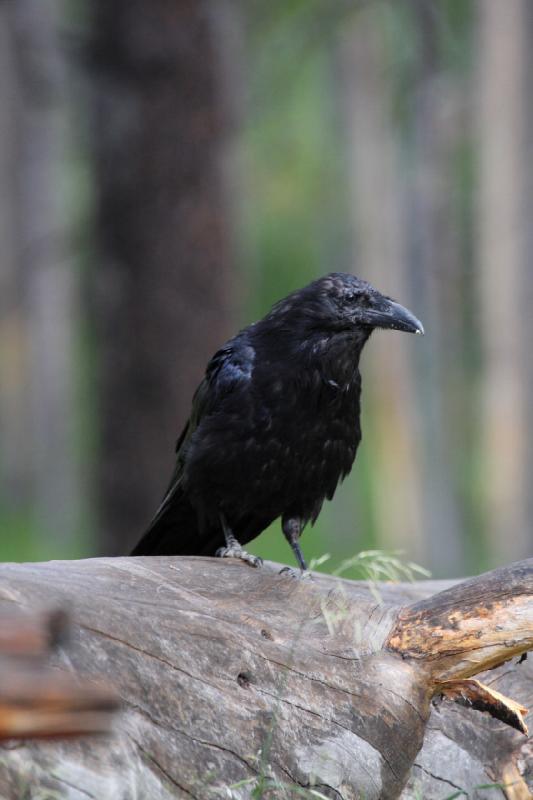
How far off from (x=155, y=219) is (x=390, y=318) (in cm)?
323

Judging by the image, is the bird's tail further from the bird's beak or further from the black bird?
the bird's beak

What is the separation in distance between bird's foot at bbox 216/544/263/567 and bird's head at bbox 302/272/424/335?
3.24 feet

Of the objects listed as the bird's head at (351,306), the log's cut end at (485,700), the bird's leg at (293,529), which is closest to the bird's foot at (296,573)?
the bird's leg at (293,529)

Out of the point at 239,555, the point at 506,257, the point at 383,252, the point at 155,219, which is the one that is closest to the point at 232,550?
the point at 239,555

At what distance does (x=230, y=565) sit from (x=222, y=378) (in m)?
0.92

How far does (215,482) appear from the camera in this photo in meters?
5.04

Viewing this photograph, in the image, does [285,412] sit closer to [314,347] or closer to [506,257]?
[314,347]

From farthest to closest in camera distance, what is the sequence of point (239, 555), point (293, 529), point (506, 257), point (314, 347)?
point (506, 257) → point (293, 529) → point (314, 347) → point (239, 555)

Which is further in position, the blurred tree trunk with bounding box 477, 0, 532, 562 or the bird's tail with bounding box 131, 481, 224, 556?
the blurred tree trunk with bounding box 477, 0, 532, 562

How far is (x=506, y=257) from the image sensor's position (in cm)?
1323

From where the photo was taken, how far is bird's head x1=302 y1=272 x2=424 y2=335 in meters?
5.00

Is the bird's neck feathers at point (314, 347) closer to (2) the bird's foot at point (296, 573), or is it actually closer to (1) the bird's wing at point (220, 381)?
(1) the bird's wing at point (220, 381)

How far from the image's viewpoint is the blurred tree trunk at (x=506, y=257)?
1262 centimetres

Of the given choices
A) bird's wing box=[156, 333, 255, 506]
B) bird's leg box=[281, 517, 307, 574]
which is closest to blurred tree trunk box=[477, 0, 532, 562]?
bird's leg box=[281, 517, 307, 574]
